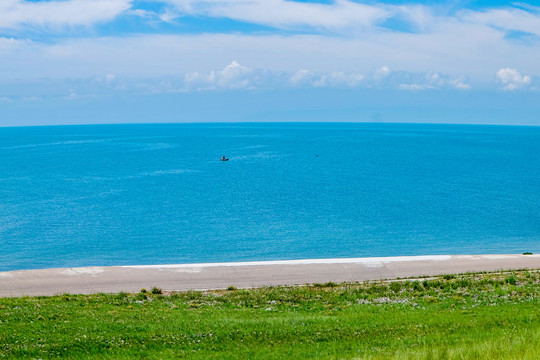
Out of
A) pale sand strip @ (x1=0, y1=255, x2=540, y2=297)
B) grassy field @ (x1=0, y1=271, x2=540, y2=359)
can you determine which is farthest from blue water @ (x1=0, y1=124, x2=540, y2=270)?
grassy field @ (x1=0, y1=271, x2=540, y2=359)

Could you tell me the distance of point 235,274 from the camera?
96.6ft

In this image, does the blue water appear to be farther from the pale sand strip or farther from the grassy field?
the grassy field

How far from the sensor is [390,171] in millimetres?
103500

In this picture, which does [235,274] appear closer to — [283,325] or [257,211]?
[283,325]

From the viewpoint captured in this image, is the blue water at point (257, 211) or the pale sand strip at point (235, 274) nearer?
the pale sand strip at point (235, 274)

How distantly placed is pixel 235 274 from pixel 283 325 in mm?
13040

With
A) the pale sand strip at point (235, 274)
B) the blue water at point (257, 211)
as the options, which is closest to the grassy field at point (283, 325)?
the pale sand strip at point (235, 274)

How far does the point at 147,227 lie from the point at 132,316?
36754 mm

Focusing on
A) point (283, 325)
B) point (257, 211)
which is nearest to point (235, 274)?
point (283, 325)

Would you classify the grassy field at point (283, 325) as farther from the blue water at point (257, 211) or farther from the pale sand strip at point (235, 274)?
the blue water at point (257, 211)

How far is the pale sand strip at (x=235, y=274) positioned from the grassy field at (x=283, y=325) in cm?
333

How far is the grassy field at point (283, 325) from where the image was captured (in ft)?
45.5

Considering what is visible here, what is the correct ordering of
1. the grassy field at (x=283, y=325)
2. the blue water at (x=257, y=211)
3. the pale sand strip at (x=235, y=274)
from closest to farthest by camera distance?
the grassy field at (x=283, y=325), the pale sand strip at (x=235, y=274), the blue water at (x=257, y=211)

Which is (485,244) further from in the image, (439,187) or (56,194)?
(56,194)
